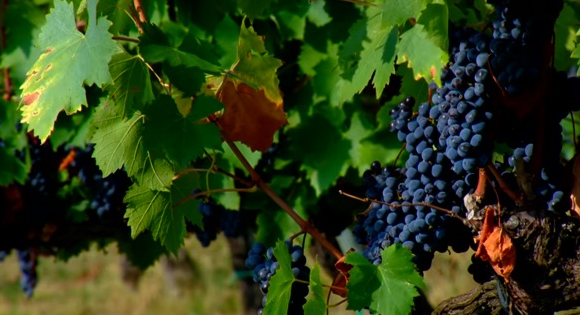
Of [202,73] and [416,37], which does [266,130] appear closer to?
[202,73]

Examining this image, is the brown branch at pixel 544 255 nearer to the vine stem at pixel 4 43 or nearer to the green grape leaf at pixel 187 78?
the green grape leaf at pixel 187 78

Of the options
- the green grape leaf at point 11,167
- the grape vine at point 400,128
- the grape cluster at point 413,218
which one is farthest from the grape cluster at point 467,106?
the green grape leaf at point 11,167

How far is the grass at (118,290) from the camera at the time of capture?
8680mm

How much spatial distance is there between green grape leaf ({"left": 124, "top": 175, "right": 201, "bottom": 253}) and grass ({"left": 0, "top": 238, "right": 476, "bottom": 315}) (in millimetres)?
6135

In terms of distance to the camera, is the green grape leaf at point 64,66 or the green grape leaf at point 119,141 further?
the green grape leaf at point 119,141

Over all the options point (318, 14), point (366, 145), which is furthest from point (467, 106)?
point (318, 14)

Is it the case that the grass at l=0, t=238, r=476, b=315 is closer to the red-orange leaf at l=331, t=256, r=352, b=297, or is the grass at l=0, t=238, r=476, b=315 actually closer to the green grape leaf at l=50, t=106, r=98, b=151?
the green grape leaf at l=50, t=106, r=98, b=151

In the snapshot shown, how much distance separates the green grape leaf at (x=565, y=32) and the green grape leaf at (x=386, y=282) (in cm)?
81

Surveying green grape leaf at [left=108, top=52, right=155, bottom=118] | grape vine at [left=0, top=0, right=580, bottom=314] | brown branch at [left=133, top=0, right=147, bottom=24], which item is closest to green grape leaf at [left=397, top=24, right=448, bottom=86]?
grape vine at [left=0, top=0, right=580, bottom=314]

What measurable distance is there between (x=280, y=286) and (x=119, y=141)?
48 cm

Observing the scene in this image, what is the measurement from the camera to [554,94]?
1834mm

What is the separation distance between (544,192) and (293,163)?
4.30 feet

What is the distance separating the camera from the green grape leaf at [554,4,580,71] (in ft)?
7.72

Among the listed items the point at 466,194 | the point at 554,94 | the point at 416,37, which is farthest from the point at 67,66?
the point at 554,94
